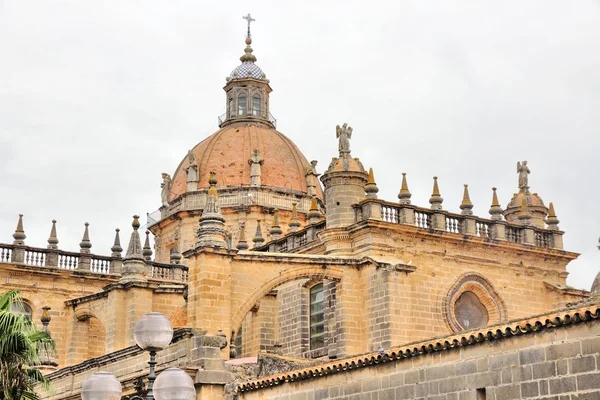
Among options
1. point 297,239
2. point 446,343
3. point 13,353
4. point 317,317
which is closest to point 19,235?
point 297,239

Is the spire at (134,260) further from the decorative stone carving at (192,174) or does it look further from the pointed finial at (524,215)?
the pointed finial at (524,215)

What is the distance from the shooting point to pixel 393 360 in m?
17.3

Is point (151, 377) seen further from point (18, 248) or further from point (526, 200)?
point (18, 248)

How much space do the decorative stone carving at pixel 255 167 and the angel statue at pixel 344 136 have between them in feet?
45.2

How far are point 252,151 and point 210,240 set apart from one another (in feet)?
70.4

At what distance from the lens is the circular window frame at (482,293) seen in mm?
30005

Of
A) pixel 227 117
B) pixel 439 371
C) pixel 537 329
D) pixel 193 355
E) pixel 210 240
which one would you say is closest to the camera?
pixel 537 329

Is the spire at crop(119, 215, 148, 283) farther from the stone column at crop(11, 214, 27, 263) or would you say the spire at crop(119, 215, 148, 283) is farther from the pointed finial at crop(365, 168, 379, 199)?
the pointed finial at crop(365, 168, 379, 199)

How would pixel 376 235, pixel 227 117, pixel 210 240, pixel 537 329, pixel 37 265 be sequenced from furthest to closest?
1. pixel 227 117
2. pixel 37 265
3. pixel 376 235
4. pixel 210 240
5. pixel 537 329

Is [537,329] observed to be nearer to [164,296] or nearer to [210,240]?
[210,240]

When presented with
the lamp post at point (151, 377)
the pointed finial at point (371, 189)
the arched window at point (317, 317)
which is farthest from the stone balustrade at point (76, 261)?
the lamp post at point (151, 377)

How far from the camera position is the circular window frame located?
30005mm

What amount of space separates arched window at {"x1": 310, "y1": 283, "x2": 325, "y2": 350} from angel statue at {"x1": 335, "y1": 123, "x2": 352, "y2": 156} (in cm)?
451

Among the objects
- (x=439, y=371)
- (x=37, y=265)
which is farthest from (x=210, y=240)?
(x=37, y=265)
